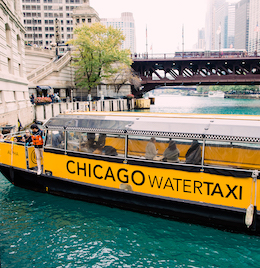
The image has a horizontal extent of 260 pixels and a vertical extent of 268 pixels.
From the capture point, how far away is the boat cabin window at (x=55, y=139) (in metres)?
10.7

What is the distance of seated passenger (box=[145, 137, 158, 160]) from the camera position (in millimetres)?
9211

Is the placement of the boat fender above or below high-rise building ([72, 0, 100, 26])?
below

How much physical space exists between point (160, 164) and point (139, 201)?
5.13ft

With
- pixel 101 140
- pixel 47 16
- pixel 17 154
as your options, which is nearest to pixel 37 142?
pixel 17 154

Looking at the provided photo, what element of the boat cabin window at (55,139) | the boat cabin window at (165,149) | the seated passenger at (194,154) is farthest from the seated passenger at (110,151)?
the seated passenger at (194,154)

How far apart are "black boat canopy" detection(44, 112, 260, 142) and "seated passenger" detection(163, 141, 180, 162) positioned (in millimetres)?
Answer: 628

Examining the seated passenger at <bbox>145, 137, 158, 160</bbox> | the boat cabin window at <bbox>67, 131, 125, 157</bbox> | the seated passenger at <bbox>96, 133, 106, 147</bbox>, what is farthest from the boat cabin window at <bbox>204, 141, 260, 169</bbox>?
the seated passenger at <bbox>96, 133, 106, 147</bbox>

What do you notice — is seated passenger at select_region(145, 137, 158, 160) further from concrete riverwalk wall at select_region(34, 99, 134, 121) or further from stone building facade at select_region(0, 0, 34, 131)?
stone building facade at select_region(0, 0, 34, 131)

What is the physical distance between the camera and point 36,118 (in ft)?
104

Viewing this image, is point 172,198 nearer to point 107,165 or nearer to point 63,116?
point 107,165

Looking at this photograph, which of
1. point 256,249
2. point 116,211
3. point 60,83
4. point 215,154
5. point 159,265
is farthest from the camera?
point 60,83

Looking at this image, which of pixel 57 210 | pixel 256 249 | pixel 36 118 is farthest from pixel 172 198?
pixel 36 118

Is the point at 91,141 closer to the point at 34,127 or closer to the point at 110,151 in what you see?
the point at 110,151

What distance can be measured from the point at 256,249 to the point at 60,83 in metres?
46.3
